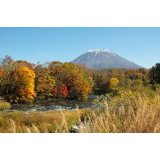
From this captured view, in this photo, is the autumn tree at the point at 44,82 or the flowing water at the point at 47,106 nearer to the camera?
the flowing water at the point at 47,106

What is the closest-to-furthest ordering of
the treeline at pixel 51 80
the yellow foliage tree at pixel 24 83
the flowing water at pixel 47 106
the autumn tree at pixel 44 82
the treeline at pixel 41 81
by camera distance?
the flowing water at pixel 47 106 < the treeline at pixel 51 80 < the treeline at pixel 41 81 < the yellow foliage tree at pixel 24 83 < the autumn tree at pixel 44 82

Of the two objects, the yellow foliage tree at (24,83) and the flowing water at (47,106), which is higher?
the yellow foliage tree at (24,83)

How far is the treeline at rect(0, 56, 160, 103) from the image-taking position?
16.6m

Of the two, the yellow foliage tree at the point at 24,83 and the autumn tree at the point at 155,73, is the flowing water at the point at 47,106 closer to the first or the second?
the yellow foliage tree at the point at 24,83

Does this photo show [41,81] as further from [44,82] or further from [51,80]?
[51,80]

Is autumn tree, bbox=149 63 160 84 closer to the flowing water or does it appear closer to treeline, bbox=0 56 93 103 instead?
the flowing water

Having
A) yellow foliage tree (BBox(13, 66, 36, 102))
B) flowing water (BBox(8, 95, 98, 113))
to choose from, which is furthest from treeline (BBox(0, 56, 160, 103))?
flowing water (BBox(8, 95, 98, 113))


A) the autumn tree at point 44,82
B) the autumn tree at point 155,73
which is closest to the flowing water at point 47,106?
the autumn tree at point 44,82

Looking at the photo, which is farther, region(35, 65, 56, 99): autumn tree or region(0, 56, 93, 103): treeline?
region(35, 65, 56, 99): autumn tree

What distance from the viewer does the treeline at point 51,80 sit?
1659 cm
